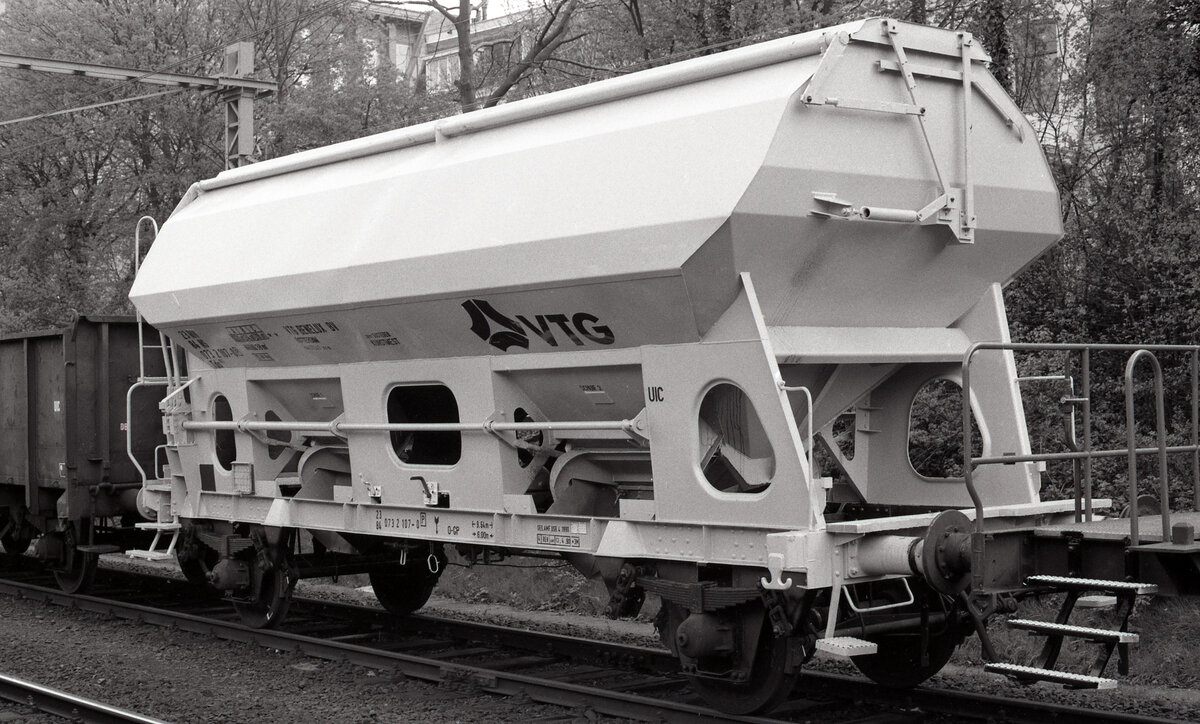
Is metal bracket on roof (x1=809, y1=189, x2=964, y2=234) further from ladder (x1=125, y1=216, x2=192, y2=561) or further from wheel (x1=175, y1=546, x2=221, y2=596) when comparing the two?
wheel (x1=175, y1=546, x2=221, y2=596)

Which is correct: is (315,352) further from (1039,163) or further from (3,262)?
(3,262)

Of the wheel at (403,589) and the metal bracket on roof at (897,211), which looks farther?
the wheel at (403,589)

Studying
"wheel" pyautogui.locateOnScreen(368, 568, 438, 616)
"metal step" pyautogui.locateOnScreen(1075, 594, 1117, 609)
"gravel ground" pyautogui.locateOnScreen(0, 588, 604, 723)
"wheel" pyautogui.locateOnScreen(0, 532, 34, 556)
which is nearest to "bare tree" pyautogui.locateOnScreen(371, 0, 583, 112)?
"wheel" pyautogui.locateOnScreen(0, 532, 34, 556)

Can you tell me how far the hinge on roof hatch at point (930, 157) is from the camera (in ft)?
22.0

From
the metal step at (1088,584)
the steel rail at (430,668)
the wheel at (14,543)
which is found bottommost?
the steel rail at (430,668)

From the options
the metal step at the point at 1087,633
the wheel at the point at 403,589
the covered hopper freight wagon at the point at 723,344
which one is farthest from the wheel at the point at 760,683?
the wheel at the point at 403,589

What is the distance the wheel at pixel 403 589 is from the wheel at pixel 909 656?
15.8ft

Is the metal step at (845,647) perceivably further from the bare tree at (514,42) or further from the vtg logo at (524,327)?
the bare tree at (514,42)

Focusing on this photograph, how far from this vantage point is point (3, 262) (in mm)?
29953

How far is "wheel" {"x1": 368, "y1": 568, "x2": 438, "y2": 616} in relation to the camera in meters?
11.8

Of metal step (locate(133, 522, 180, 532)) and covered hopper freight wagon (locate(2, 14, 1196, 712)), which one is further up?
covered hopper freight wagon (locate(2, 14, 1196, 712))

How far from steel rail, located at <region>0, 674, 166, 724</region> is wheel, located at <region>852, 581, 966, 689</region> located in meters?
4.57

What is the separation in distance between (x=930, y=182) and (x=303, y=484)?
19.2 ft

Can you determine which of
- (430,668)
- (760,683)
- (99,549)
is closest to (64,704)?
(430,668)
